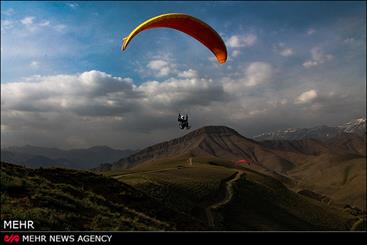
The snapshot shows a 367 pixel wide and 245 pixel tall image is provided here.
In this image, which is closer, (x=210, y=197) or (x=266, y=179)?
(x=210, y=197)

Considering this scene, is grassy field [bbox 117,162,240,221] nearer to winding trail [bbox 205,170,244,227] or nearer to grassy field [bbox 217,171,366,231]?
winding trail [bbox 205,170,244,227]

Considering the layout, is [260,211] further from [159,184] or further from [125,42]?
[125,42]

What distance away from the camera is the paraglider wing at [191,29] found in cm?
2212

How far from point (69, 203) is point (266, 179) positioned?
12907cm

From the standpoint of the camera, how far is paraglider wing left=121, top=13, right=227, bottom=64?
72.6 feet
